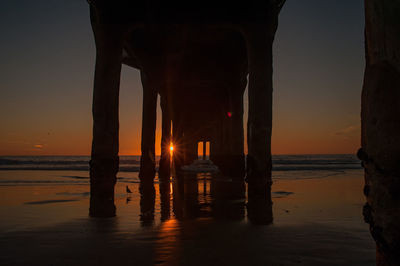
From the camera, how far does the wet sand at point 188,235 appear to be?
366cm

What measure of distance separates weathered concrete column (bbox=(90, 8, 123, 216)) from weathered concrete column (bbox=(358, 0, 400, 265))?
22.1 feet

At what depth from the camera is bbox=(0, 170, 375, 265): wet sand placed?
3.66m

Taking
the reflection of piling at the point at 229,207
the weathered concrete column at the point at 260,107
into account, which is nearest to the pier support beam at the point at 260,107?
the weathered concrete column at the point at 260,107

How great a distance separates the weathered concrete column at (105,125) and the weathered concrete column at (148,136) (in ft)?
23.6

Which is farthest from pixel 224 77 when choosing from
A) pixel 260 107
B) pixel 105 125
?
pixel 105 125

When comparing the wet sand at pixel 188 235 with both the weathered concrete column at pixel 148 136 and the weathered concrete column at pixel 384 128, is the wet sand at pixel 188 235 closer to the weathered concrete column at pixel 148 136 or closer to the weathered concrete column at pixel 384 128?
the weathered concrete column at pixel 384 128

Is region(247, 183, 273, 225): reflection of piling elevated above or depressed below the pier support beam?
below

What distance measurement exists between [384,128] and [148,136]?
550 inches

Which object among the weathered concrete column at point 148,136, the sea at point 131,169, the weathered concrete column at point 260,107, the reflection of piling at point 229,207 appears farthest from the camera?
the sea at point 131,169

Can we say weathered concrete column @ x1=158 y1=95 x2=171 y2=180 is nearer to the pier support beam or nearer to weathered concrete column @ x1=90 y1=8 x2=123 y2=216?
weathered concrete column @ x1=90 y1=8 x2=123 y2=216

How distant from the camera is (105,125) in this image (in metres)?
8.24

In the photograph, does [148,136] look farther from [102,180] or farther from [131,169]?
[131,169]

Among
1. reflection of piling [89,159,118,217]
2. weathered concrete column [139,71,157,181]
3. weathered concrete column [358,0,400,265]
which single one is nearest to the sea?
weathered concrete column [139,71,157,181]

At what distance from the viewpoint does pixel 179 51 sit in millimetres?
13750
